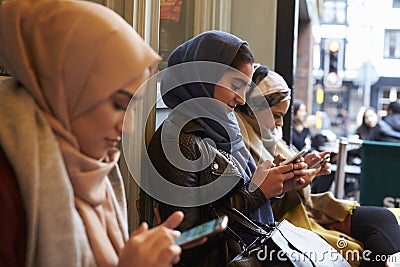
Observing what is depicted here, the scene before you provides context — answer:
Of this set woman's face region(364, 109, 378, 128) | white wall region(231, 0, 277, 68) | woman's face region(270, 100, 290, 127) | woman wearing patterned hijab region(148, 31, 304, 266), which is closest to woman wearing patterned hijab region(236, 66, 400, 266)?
woman's face region(270, 100, 290, 127)

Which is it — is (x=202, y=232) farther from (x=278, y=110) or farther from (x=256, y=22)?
(x=256, y=22)

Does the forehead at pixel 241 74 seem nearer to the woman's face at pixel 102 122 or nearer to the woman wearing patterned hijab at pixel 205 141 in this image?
the woman wearing patterned hijab at pixel 205 141

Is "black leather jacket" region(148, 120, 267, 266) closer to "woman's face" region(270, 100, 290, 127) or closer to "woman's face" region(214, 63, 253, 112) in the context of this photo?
"woman's face" region(214, 63, 253, 112)

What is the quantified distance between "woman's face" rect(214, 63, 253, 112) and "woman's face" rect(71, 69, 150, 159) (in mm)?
841

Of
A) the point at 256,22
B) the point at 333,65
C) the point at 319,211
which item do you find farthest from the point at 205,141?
the point at 333,65

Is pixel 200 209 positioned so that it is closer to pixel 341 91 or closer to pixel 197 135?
pixel 197 135

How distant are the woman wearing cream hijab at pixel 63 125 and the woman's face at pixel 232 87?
817mm

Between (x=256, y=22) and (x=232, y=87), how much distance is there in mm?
1703

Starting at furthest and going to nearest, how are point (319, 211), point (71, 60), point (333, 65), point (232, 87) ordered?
point (333, 65) < point (319, 211) < point (232, 87) < point (71, 60)

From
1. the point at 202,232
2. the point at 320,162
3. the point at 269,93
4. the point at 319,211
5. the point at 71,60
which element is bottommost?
the point at 319,211

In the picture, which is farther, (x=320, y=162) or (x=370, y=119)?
(x=370, y=119)

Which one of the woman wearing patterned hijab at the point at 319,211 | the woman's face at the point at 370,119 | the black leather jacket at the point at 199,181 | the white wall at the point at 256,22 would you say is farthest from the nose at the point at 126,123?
the woman's face at the point at 370,119

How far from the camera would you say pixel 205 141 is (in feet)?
6.30

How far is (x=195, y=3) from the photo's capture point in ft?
9.48
